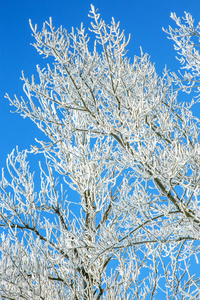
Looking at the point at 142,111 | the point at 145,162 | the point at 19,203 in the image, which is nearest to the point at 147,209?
the point at 145,162

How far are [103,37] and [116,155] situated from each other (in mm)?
1181

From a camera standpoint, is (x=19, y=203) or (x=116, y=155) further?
(x=19, y=203)

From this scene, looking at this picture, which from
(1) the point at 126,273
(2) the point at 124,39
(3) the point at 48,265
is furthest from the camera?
(1) the point at 126,273

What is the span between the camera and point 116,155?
10.3 ft

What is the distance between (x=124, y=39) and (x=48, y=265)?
317 centimetres

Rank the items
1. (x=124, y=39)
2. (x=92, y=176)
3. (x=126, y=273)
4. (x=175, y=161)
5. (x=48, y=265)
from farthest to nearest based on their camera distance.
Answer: (x=92, y=176) < (x=126, y=273) < (x=48, y=265) < (x=124, y=39) < (x=175, y=161)

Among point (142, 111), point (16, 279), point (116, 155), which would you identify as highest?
point (142, 111)

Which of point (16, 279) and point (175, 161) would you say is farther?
point (16, 279)

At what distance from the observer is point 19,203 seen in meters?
4.84

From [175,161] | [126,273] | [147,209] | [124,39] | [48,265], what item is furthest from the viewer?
[126,273]

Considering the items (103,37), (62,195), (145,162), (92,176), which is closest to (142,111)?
(145,162)

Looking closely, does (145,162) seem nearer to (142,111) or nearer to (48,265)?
(142,111)

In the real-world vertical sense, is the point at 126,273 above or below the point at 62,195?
below

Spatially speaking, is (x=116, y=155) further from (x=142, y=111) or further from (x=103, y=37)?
(x=103, y=37)
